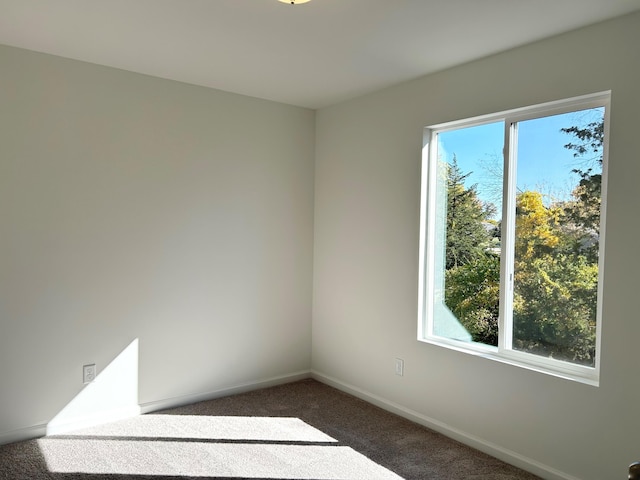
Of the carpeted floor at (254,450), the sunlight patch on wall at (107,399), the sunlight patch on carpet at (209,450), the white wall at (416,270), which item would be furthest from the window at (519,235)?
the sunlight patch on wall at (107,399)

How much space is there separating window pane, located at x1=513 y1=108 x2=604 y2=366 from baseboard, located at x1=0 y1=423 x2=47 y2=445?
297cm

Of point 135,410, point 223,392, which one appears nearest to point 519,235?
point 223,392

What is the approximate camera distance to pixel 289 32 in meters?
2.62

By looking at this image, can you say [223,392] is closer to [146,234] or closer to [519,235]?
[146,234]

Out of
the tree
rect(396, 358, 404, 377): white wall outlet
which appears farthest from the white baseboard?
the tree

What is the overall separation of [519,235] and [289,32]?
1.76 m

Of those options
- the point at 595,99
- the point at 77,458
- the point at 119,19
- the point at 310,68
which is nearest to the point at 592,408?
the point at 595,99

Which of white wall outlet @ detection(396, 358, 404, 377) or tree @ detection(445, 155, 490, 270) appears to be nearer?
tree @ detection(445, 155, 490, 270)

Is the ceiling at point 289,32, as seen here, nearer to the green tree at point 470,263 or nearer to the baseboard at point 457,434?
the green tree at point 470,263

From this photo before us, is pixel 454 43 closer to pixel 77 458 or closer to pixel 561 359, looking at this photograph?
pixel 561 359

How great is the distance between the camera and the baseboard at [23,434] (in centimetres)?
295

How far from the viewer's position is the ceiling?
2312mm

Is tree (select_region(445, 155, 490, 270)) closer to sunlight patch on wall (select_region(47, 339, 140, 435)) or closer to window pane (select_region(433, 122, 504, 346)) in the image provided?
window pane (select_region(433, 122, 504, 346))

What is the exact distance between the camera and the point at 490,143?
3.13m
